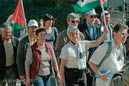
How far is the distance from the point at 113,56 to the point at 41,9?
99.1ft

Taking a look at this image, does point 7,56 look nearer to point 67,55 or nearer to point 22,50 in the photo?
point 22,50

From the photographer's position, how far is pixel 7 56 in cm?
636

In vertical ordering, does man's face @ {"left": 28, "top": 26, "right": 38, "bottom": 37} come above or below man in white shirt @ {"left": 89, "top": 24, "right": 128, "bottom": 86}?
above

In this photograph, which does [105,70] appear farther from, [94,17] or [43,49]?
[94,17]

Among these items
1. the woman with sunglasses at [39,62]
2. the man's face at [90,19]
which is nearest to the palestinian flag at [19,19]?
the man's face at [90,19]

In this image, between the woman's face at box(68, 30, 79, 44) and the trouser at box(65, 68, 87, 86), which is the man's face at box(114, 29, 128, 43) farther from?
the trouser at box(65, 68, 87, 86)

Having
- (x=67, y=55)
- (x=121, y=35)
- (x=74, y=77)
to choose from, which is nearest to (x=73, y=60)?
(x=67, y=55)

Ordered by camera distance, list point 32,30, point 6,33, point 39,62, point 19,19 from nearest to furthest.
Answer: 1. point 39,62
2. point 6,33
3. point 32,30
4. point 19,19

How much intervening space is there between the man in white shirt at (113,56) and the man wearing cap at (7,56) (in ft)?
6.77

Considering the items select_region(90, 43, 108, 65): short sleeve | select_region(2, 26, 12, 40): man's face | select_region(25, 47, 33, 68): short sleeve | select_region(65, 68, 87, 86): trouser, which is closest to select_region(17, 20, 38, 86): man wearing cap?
select_region(2, 26, 12, 40): man's face

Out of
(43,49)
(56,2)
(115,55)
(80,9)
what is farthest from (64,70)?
(56,2)

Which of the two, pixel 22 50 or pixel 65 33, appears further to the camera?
pixel 65 33

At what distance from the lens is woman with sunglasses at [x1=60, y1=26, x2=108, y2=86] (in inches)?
214

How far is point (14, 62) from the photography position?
6531 mm
